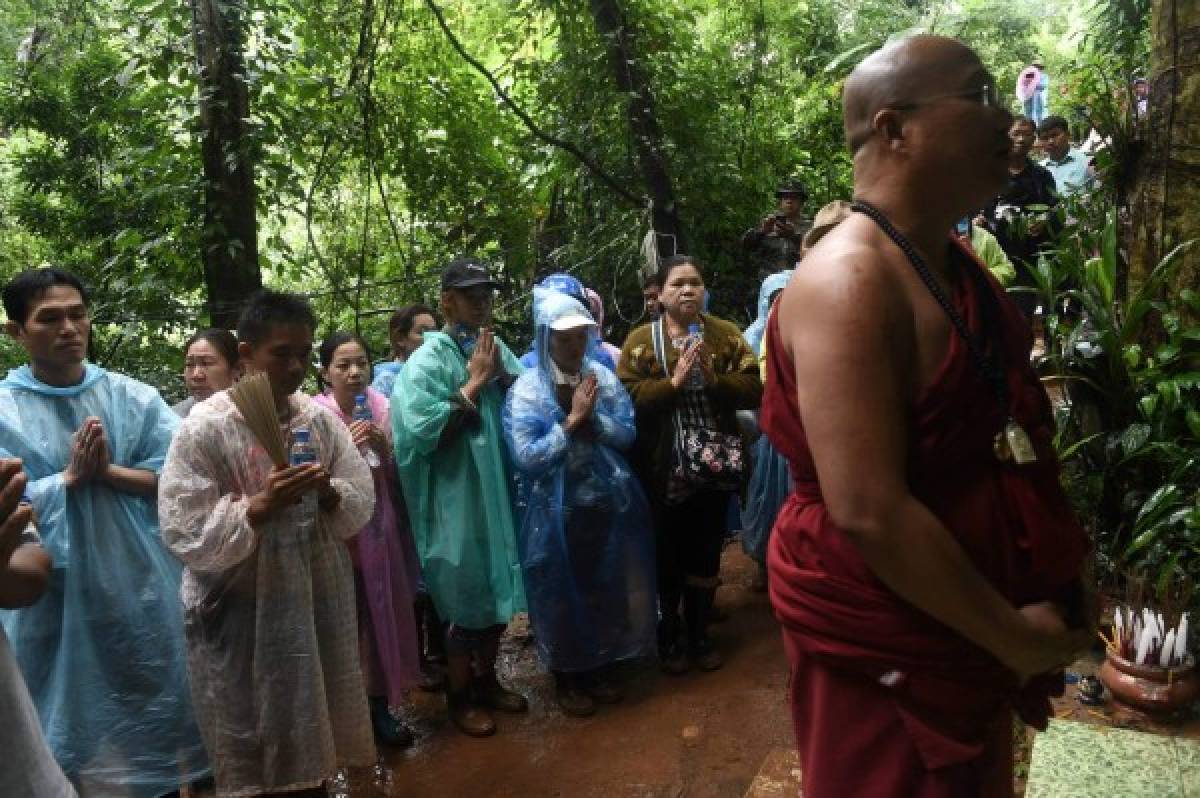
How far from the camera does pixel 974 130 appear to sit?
1385 mm

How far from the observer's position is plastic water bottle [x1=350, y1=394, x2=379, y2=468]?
4004 millimetres

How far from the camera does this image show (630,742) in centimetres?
384

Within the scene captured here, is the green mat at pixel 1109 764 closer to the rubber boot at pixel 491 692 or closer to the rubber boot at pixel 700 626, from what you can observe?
the rubber boot at pixel 700 626

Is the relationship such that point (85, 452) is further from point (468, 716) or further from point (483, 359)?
point (468, 716)

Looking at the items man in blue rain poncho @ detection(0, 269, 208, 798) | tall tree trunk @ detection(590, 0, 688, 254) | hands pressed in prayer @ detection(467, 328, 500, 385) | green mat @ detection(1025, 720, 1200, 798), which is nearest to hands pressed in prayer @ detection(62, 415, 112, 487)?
man in blue rain poncho @ detection(0, 269, 208, 798)

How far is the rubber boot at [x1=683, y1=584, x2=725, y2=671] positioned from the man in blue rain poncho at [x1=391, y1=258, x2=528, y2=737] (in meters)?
0.92

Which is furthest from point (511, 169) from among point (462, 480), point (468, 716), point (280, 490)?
point (280, 490)

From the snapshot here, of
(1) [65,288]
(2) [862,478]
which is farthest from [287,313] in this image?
(2) [862,478]

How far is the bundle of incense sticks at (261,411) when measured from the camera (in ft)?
8.88

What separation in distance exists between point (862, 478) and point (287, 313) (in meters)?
2.18

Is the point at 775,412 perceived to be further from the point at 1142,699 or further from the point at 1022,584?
the point at 1142,699

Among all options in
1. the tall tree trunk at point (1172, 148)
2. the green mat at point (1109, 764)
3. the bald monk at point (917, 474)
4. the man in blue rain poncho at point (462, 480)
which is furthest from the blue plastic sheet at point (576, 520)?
the bald monk at point (917, 474)

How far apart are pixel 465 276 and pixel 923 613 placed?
9.85ft

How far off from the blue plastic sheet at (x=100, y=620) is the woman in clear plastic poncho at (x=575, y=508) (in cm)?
151
